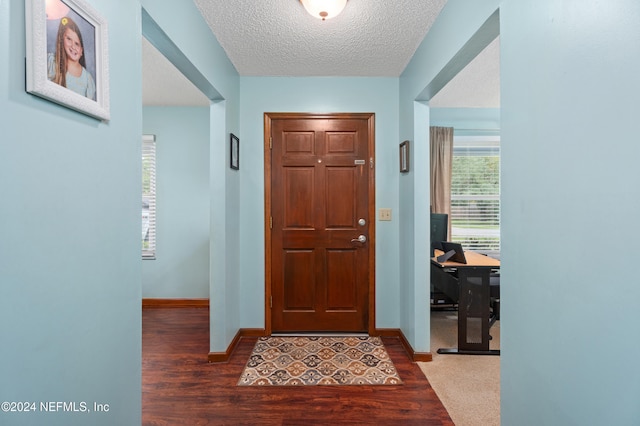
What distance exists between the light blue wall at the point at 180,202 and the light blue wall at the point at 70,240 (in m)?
2.81

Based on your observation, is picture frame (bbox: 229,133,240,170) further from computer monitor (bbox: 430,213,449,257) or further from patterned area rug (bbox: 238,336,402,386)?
computer monitor (bbox: 430,213,449,257)

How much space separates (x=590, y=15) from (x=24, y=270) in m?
1.73

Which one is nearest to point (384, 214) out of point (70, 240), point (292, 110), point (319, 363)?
point (292, 110)

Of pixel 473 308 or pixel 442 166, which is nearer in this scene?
pixel 473 308

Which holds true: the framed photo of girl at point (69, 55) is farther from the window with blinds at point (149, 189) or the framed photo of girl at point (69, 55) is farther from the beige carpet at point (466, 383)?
the window with blinds at point (149, 189)

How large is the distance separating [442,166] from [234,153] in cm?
283

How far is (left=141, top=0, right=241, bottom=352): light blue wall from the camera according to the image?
2.01m

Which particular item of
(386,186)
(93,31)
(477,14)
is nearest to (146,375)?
(93,31)

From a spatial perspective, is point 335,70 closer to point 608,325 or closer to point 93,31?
point 93,31

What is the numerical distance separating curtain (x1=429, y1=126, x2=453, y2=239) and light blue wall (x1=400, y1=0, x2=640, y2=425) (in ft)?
9.58

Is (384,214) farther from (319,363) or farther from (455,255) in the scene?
(319,363)

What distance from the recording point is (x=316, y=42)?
2.46 metres

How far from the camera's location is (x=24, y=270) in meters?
0.83

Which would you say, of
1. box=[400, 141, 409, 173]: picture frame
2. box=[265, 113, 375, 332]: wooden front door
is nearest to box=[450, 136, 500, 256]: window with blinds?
box=[400, 141, 409, 173]: picture frame
